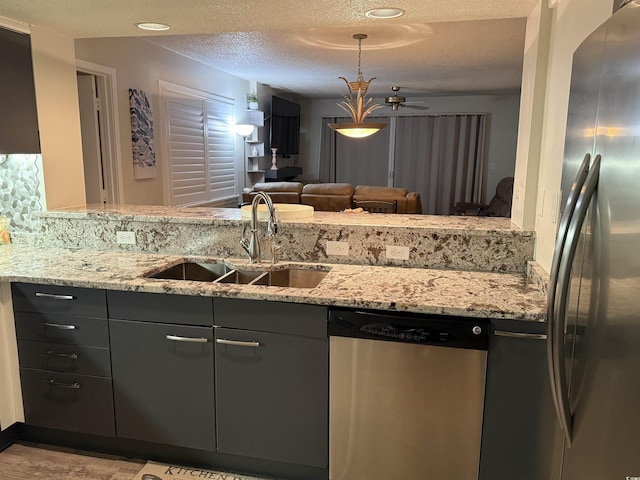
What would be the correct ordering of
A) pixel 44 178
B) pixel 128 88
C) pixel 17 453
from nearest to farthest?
pixel 17 453, pixel 44 178, pixel 128 88

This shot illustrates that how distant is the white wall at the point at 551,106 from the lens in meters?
1.66

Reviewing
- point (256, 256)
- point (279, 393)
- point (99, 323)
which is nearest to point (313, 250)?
point (256, 256)

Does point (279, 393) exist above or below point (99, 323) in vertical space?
below

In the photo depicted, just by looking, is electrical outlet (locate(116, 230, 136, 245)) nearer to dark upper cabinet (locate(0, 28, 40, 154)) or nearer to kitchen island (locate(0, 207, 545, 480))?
kitchen island (locate(0, 207, 545, 480))

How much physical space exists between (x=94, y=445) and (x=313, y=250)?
1437mm

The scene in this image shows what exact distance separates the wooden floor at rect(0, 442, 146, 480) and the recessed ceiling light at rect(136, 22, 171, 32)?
86.4 inches

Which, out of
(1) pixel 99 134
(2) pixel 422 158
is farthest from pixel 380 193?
(2) pixel 422 158

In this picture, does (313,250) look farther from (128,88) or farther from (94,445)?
(128,88)

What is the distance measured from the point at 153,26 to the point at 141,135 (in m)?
1.81

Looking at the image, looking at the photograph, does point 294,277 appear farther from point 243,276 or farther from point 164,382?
point 164,382

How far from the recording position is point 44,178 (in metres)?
2.67

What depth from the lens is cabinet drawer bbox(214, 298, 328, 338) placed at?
1.88 metres

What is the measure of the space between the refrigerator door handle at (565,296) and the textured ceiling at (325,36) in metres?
1.36

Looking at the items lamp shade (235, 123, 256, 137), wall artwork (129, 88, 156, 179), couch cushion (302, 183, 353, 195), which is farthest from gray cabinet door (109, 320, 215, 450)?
lamp shade (235, 123, 256, 137)
